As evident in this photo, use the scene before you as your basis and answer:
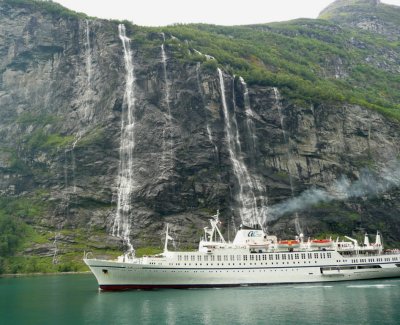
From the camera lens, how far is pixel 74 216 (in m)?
108

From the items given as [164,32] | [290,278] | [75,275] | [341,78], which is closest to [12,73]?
[164,32]

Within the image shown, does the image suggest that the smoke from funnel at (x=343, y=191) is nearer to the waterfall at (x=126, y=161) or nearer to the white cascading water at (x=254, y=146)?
the white cascading water at (x=254, y=146)

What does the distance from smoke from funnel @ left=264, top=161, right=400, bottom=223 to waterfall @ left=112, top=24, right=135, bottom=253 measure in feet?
109

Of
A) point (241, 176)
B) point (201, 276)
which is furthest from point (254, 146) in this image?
point (201, 276)

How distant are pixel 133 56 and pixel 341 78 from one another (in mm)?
94001

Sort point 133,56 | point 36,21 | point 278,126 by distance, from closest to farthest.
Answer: point 278,126 < point 133,56 < point 36,21

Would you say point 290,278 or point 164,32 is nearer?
point 290,278

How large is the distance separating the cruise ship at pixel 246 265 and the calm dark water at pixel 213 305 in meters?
1.93

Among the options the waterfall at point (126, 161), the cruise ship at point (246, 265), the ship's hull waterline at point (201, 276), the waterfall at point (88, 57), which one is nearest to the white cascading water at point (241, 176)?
the waterfall at point (126, 161)

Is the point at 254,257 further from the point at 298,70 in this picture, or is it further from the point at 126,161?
the point at 298,70

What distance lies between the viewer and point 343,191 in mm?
111500

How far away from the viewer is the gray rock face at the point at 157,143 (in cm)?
10850

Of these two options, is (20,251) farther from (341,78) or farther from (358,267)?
(341,78)

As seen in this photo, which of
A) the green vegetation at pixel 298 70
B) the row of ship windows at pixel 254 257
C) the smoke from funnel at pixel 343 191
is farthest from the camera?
the green vegetation at pixel 298 70
